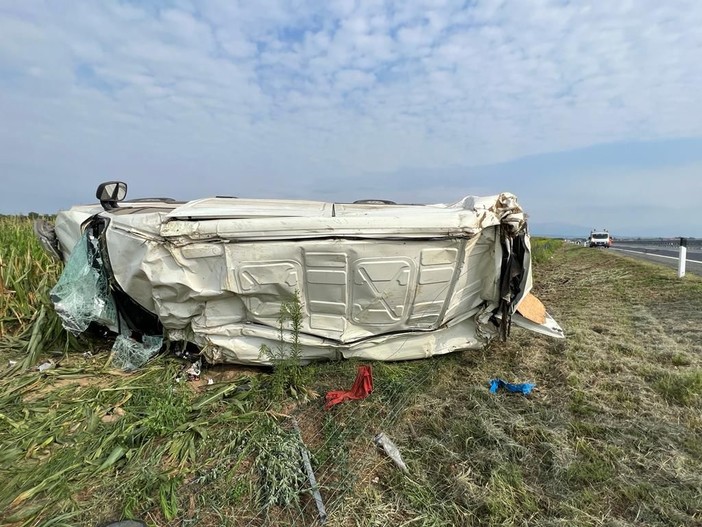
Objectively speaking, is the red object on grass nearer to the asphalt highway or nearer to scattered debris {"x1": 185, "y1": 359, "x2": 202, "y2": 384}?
scattered debris {"x1": 185, "y1": 359, "x2": 202, "y2": 384}

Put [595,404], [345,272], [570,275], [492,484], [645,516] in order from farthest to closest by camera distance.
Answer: [570,275] → [345,272] → [595,404] → [492,484] → [645,516]

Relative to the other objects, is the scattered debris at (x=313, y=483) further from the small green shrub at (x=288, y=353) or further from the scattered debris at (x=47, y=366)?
the scattered debris at (x=47, y=366)

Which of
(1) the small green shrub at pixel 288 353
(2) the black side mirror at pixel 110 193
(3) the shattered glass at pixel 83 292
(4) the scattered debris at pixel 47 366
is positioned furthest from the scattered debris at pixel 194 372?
(2) the black side mirror at pixel 110 193

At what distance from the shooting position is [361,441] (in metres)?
2.75

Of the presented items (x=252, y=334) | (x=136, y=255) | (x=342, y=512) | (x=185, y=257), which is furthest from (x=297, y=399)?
(x=136, y=255)

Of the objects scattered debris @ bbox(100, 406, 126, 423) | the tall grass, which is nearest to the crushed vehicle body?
the tall grass

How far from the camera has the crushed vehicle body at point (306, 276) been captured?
11.1ft

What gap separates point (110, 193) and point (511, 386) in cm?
436

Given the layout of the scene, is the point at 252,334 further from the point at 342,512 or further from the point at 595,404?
the point at 595,404

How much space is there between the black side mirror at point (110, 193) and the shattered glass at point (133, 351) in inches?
55.9

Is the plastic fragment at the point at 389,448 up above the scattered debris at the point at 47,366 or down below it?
below

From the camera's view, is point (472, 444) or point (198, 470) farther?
point (472, 444)

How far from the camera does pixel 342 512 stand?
2.13 meters

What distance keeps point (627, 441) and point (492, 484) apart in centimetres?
108
